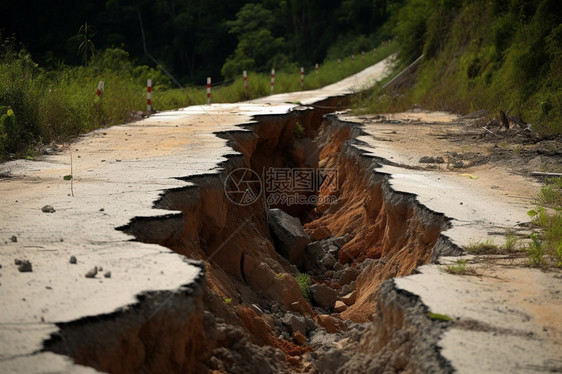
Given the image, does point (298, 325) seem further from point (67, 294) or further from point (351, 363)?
point (67, 294)

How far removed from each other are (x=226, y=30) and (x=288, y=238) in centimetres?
3447

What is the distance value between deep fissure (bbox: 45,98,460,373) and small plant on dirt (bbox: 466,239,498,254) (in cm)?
19

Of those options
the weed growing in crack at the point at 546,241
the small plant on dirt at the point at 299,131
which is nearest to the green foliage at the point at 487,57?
the small plant on dirt at the point at 299,131

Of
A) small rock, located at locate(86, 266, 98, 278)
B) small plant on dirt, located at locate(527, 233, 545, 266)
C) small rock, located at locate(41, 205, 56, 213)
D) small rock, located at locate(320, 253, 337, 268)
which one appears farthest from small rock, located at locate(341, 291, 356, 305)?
small rock, located at locate(86, 266, 98, 278)

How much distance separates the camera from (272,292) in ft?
20.7

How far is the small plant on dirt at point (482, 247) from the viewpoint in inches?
192

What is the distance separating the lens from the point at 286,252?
812 cm

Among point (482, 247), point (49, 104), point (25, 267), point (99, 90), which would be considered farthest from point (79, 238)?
point (99, 90)

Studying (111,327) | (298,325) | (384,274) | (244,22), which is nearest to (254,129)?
(384,274)

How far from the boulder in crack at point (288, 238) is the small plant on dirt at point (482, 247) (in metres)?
3.29

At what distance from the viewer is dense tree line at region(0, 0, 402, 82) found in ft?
119

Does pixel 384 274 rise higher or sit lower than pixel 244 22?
lower

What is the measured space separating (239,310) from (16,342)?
217 centimetres

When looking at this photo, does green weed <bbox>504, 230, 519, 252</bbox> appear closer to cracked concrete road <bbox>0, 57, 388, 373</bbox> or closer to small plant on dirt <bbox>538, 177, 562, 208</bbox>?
small plant on dirt <bbox>538, 177, 562, 208</bbox>
